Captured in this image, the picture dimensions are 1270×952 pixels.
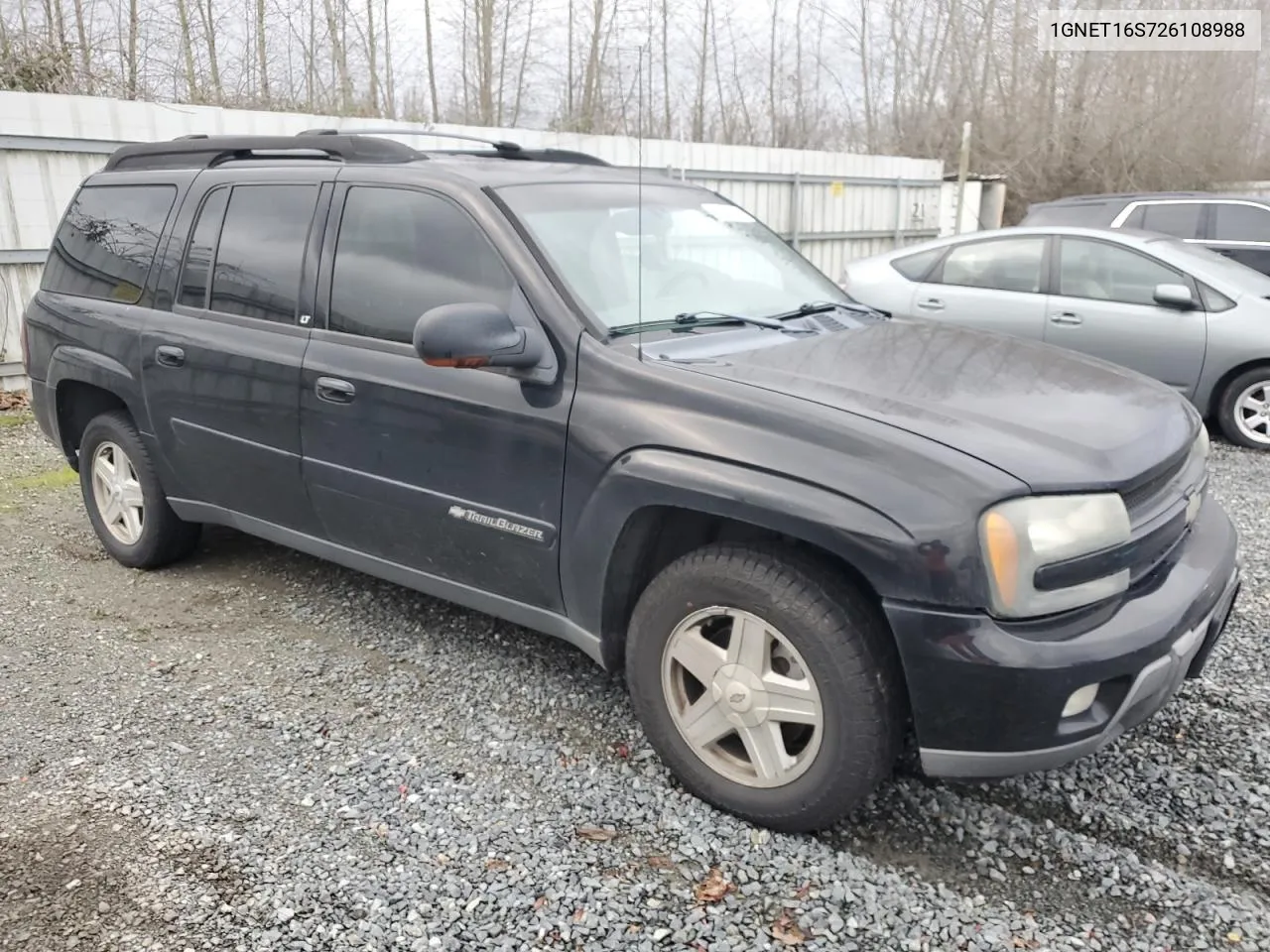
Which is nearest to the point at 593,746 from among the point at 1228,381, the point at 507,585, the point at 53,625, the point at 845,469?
the point at 507,585

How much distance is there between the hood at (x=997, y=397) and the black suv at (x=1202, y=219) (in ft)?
23.4

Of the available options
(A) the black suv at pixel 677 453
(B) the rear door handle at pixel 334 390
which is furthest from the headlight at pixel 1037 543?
(B) the rear door handle at pixel 334 390

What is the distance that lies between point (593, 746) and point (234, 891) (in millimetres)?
1106

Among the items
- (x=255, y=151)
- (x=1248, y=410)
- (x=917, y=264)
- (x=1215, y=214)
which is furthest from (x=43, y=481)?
(x=1215, y=214)

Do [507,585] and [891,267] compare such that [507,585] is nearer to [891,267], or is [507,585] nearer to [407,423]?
[407,423]

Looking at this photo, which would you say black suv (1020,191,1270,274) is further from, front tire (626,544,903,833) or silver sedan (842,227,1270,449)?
front tire (626,544,903,833)

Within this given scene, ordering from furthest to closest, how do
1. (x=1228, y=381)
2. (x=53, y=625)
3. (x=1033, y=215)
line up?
(x=1033, y=215), (x=1228, y=381), (x=53, y=625)

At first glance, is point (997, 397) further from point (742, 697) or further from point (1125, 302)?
point (1125, 302)

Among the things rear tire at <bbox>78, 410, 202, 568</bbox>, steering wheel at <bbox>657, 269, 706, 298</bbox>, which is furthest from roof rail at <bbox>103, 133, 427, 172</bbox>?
rear tire at <bbox>78, 410, 202, 568</bbox>

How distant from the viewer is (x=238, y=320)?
3.78m

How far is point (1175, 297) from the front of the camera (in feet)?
21.8

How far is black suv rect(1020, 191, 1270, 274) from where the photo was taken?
9469mm

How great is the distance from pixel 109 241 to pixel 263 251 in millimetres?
1120

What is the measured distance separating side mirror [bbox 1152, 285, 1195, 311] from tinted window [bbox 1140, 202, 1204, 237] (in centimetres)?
349
